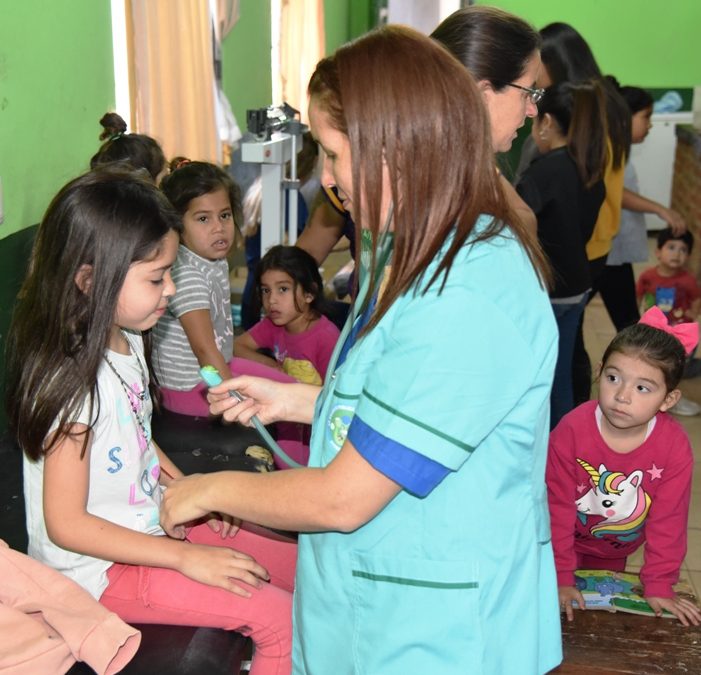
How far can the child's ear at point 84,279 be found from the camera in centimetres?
154

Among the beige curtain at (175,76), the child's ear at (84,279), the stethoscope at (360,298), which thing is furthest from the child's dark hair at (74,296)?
the beige curtain at (175,76)

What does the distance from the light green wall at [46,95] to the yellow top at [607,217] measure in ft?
5.85

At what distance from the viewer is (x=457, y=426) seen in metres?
1.00

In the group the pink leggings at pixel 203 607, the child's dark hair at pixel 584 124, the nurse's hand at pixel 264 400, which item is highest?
the child's dark hair at pixel 584 124

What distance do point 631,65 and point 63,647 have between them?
7.71 metres

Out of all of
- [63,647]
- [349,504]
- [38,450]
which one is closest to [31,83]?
[38,450]

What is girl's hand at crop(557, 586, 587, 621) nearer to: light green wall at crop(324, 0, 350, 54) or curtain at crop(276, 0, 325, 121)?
curtain at crop(276, 0, 325, 121)

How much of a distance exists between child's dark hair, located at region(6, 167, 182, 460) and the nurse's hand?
26 centimetres

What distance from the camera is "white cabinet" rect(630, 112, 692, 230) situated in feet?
25.0

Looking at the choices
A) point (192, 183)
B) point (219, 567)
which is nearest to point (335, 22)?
point (192, 183)

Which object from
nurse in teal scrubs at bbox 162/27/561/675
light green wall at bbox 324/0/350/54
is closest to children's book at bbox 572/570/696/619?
nurse in teal scrubs at bbox 162/27/561/675

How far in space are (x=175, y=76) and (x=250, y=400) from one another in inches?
123

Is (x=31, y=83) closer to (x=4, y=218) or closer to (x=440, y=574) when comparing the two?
(x=4, y=218)

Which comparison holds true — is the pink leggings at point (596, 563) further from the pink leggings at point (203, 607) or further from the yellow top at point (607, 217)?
the yellow top at point (607, 217)
